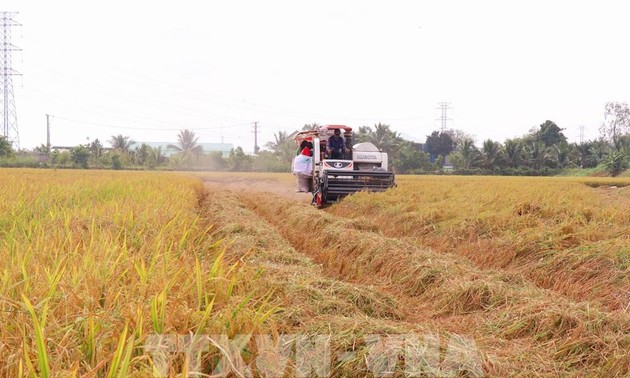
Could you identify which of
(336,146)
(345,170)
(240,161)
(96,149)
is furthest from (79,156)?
(345,170)

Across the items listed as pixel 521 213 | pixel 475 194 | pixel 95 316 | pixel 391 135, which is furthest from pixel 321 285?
pixel 391 135

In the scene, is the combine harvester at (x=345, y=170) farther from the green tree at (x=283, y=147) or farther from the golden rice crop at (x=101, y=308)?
the green tree at (x=283, y=147)

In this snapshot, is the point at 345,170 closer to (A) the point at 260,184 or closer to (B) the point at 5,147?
(A) the point at 260,184

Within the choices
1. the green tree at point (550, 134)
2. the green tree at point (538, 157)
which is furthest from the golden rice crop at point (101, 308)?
the green tree at point (550, 134)

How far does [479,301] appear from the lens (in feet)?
14.6

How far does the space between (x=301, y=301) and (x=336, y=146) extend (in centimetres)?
1096

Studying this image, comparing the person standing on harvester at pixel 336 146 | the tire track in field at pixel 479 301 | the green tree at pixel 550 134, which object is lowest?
the tire track in field at pixel 479 301

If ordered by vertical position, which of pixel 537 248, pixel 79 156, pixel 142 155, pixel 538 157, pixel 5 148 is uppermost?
pixel 5 148

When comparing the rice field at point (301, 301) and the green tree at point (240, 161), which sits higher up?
the green tree at point (240, 161)

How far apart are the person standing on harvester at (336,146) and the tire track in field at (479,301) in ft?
20.5

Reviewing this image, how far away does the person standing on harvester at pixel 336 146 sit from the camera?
552 inches

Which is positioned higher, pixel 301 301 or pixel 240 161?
pixel 240 161

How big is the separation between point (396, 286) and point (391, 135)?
154 feet

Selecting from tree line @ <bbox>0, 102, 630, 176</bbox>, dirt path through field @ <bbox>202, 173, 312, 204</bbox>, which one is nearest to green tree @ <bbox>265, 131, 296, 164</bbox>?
tree line @ <bbox>0, 102, 630, 176</bbox>
